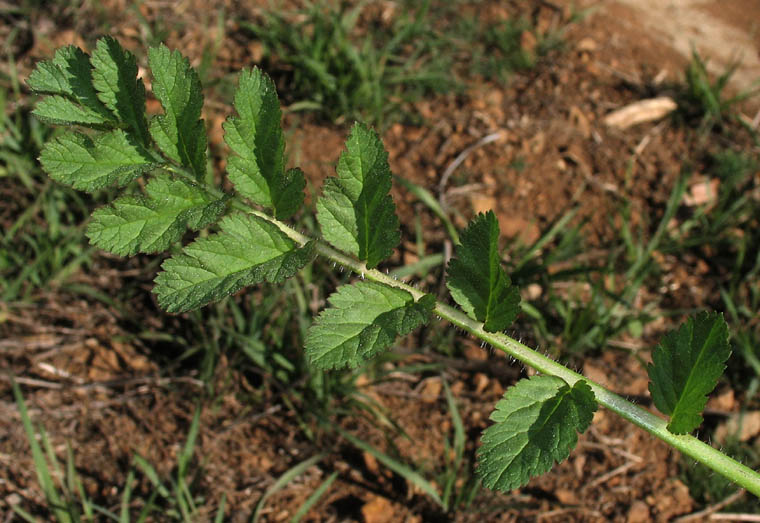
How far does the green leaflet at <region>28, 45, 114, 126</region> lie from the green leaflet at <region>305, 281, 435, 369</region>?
2.25ft

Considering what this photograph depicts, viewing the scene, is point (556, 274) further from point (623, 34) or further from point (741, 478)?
point (623, 34)

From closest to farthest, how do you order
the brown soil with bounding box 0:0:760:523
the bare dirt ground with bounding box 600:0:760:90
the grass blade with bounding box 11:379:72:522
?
the grass blade with bounding box 11:379:72:522
the brown soil with bounding box 0:0:760:523
the bare dirt ground with bounding box 600:0:760:90

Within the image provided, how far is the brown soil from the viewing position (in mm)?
2756

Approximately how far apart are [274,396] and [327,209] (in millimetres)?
1382

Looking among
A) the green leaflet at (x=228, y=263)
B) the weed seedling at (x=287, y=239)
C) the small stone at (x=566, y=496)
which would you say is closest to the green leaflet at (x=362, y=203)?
the weed seedling at (x=287, y=239)

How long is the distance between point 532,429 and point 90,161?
1.13m

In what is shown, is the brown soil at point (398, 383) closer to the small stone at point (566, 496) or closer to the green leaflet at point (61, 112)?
the small stone at point (566, 496)

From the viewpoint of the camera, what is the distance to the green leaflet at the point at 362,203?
65.4 inches

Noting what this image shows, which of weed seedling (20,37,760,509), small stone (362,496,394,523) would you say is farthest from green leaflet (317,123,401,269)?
small stone (362,496,394,523)

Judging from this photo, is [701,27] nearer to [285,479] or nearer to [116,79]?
[285,479]

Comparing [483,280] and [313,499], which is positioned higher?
[483,280]

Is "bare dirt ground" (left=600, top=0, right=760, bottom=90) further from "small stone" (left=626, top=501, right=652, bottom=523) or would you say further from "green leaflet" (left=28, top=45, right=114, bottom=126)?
"green leaflet" (left=28, top=45, right=114, bottom=126)

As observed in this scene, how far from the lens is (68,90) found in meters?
1.71

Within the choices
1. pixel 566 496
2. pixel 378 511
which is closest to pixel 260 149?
pixel 378 511
